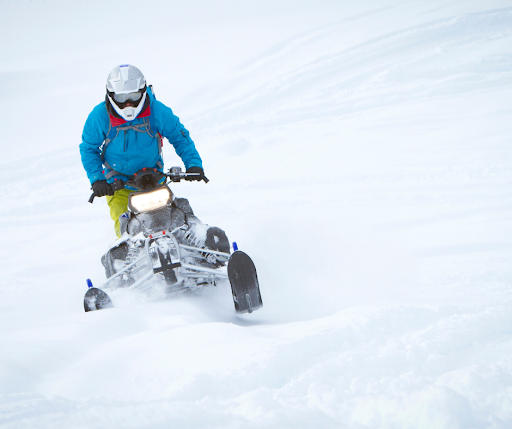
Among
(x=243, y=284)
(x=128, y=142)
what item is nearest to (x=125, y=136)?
(x=128, y=142)

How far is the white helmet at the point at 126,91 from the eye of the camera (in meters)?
3.73

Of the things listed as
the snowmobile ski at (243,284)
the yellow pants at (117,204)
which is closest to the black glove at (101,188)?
the yellow pants at (117,204)

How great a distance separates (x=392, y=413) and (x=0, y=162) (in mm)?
9129

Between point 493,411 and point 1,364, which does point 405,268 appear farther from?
point 1,364

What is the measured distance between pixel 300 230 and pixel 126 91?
2.45m

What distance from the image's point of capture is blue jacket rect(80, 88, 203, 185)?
407 centimetres

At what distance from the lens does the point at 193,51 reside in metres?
14.2

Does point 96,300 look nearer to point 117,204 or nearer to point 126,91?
point 117,204

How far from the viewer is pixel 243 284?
3416mm

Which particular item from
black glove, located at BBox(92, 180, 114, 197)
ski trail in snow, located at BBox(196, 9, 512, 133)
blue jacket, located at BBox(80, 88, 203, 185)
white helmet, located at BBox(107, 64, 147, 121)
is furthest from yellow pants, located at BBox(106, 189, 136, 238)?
ski trail in snow, located at BBox(196, 9, 512, 133)

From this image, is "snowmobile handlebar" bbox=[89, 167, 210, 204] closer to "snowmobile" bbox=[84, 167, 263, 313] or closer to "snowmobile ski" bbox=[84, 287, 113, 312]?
"snowmobile" bbox=[84, 167, 263, 313]

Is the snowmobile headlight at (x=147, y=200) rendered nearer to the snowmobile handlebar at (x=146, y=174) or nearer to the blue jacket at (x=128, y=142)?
the snowmobile handlebar at (x=146, y=174)

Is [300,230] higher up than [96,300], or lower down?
higher up

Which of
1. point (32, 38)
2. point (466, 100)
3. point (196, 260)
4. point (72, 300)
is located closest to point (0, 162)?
point (72, 300)
